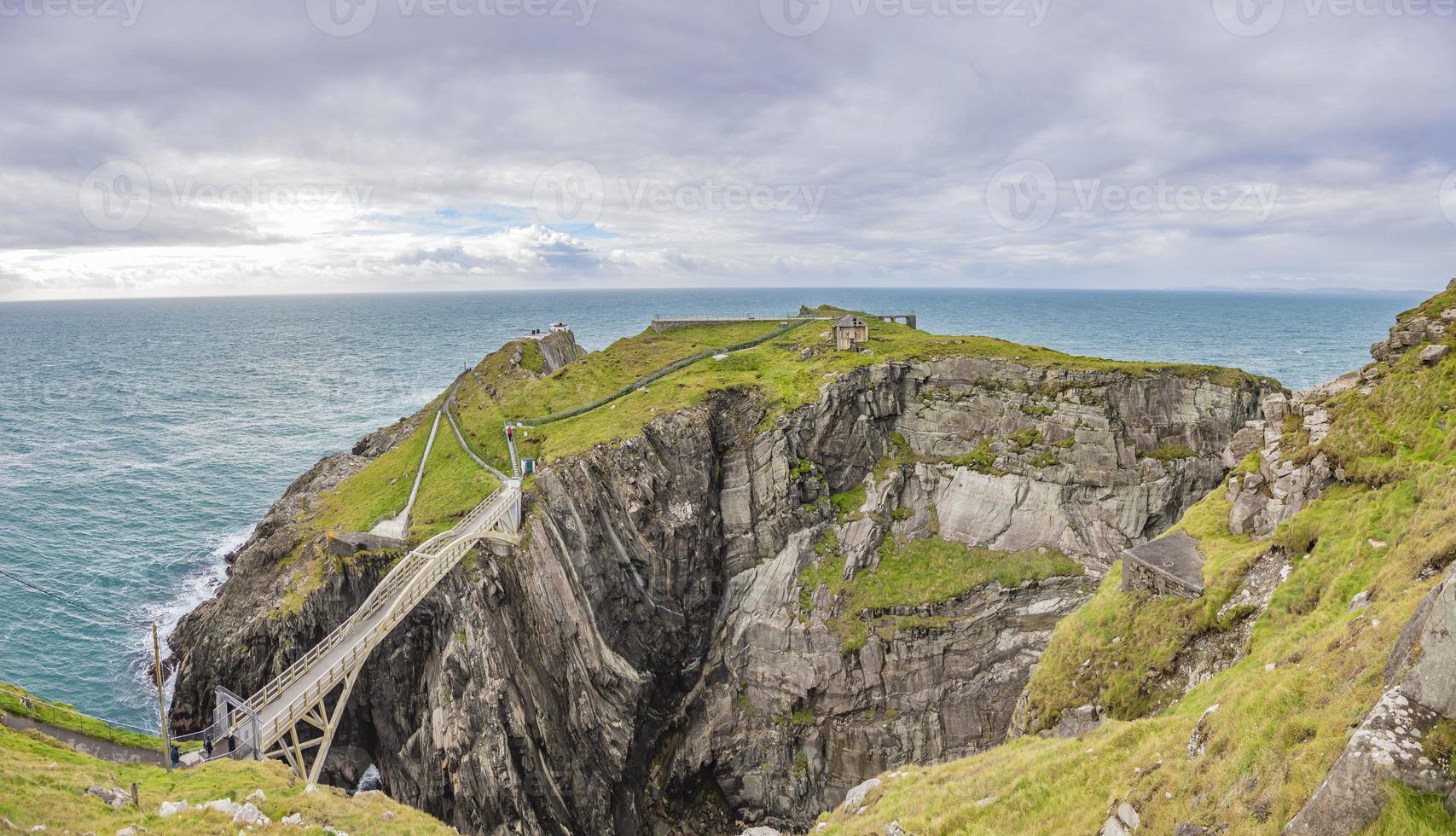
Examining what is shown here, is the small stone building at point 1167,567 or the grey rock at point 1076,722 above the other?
the small stone building at point 1167,567

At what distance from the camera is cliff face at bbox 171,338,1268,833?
1481 inches

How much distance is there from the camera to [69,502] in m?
66.6

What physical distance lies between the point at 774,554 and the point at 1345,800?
1656 inches

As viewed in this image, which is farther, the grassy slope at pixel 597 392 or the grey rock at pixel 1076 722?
the grassy slope at pixel 597 392


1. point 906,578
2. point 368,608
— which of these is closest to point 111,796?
point 368,608

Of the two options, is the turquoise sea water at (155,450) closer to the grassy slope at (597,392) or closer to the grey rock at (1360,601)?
the grassy slope at (597,392)

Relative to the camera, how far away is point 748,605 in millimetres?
48812

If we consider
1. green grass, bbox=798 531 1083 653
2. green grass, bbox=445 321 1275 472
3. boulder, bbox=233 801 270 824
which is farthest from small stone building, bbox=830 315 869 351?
boulder, bbox=233 801 270 824

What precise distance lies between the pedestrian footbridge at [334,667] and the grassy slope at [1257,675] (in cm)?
2271

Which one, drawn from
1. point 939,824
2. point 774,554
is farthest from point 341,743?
point 939,824

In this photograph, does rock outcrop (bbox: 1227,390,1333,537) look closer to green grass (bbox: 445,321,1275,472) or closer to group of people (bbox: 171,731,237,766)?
green grass (bbox: 445,321,1275,472)

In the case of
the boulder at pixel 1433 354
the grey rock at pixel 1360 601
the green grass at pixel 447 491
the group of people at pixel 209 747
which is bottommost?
the group of people at pixel 209 747

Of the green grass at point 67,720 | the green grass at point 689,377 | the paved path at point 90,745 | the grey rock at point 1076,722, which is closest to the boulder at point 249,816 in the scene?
the paved path at point 90,745

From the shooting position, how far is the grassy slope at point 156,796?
16422 mm
